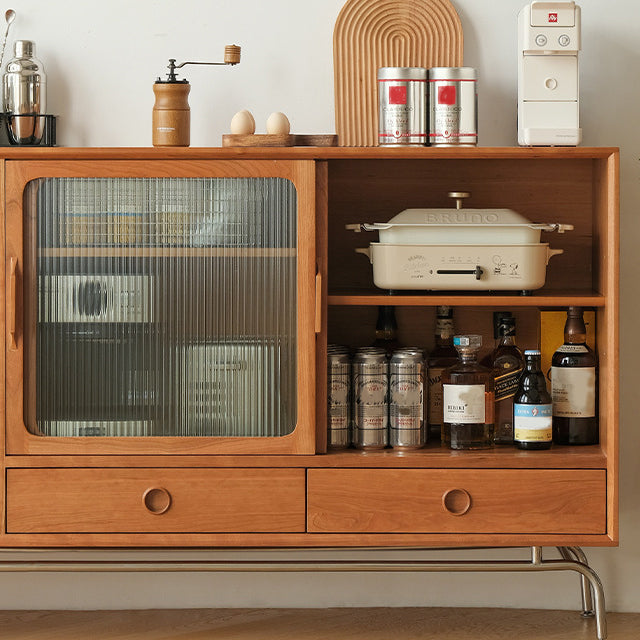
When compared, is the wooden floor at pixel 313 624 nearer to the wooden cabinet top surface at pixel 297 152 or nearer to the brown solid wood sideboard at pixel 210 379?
the brown solid wood sideboard at pixel 210 379

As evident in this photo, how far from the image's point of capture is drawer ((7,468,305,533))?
1923 millimetres

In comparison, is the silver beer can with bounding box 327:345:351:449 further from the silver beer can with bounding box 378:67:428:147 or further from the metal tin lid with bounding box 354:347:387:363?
the silver beer can with bounding box 378:67:428:147

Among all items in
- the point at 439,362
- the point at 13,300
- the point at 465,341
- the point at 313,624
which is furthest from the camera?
the point at 313,624

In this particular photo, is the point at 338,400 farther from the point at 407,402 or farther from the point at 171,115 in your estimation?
the point at 171,115

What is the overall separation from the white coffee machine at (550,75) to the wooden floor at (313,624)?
1.17 meters

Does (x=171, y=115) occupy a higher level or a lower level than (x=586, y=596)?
higher

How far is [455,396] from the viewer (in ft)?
6.44

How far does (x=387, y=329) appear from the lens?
2.17 meters

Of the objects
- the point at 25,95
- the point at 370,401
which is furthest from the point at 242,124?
the point at 370,401

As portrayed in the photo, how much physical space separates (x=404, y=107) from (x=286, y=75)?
1.38ft

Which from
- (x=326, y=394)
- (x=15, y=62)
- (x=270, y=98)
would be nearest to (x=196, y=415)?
(x=326, y=394)

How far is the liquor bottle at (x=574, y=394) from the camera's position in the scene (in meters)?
1.99

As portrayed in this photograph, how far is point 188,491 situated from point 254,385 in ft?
0.87

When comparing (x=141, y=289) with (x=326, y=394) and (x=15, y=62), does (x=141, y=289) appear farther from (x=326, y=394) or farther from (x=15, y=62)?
(x=15, y=62)
